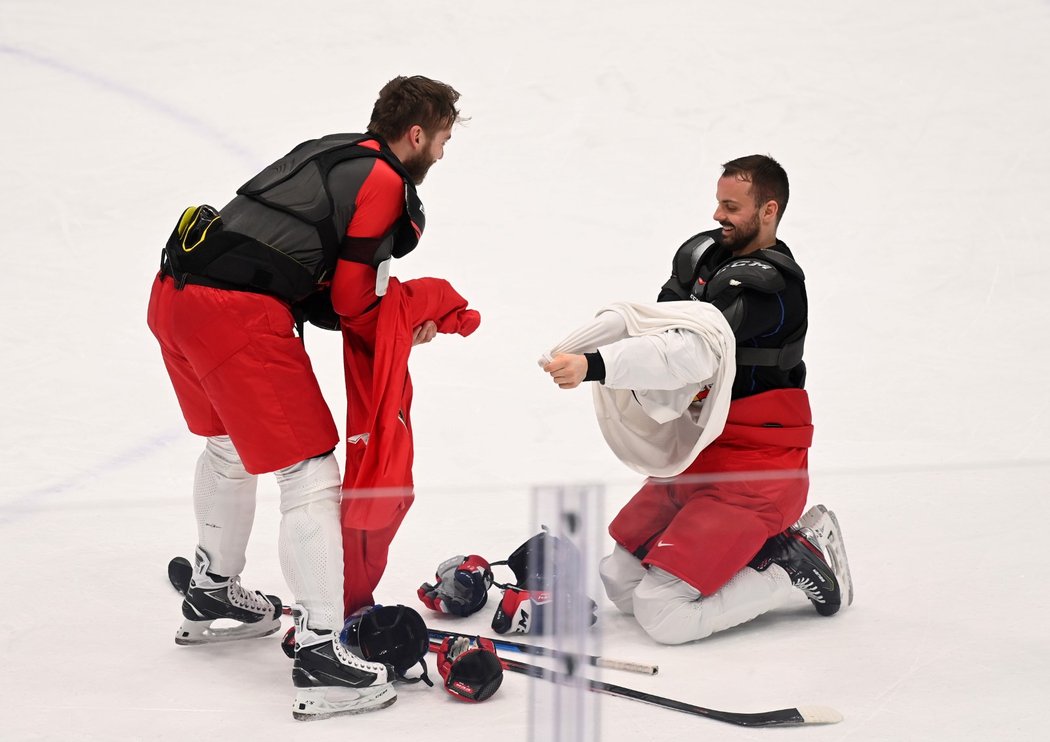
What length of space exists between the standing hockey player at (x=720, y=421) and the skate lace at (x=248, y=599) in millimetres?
845

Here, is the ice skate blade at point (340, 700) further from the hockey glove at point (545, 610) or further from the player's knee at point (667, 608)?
the player's knee at point (667, 608)

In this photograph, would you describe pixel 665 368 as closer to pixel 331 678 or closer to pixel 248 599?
pixel 331 678

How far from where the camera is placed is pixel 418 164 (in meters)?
2.73

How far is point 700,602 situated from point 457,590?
555mm

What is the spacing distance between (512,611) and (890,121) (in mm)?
4821

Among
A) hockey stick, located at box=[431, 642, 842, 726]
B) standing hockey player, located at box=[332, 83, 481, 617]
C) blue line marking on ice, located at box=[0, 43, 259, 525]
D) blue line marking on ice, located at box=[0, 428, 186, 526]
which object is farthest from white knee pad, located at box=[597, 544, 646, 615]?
blue line marking on ice, located at box=[0, 43, 259, 525]

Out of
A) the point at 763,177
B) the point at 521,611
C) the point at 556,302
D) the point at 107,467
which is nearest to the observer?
the point at 521,611

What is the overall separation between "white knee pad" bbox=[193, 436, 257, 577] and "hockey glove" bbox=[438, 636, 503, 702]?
484 millimetres

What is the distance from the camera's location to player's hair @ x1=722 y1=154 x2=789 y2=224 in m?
3.00

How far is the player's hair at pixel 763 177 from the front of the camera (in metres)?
3.00

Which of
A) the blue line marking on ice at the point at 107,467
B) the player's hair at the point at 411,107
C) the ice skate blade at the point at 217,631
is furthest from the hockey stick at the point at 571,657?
the blue line marking on ice at the point at 107,467

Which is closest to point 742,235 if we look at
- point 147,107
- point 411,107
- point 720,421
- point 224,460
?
point 720,421

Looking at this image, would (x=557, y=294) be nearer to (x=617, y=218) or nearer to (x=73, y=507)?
(x=617, y=218)

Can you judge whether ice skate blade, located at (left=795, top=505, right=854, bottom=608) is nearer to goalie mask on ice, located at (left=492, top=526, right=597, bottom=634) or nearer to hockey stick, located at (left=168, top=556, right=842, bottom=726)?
hockey stick, located at (left=168, top=556, right=842, bottom=726)
